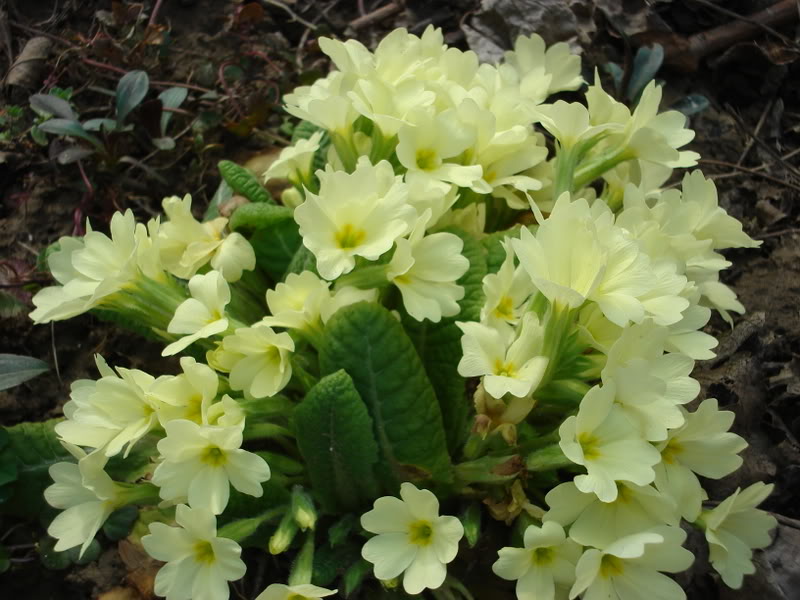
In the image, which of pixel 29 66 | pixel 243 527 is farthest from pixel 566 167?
pixel 29 66

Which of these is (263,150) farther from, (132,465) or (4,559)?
(4,559)

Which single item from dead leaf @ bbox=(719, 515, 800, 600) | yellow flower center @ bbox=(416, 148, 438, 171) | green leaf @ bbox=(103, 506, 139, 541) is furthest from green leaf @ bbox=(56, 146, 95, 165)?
dead leaf @ bbox=(719, 515, 800, 600)

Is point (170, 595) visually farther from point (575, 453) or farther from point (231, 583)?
point (575, 453)

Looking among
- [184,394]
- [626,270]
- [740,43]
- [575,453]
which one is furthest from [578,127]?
[740,43]

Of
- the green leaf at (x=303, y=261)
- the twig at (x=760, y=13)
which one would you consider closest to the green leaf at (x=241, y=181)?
the green leaf at (x=303, y=261)

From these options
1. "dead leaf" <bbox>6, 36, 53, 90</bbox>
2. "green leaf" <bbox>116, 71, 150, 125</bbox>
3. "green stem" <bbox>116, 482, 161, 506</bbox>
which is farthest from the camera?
"dead leaf" <bbox>6, 36, 53, 90</bbox>

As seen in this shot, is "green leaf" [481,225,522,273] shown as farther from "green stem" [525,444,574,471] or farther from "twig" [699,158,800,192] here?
"twig" [699,158,800,192]

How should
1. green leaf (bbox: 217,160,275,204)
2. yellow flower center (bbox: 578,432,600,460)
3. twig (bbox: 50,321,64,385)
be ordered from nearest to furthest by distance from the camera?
yellow flower center (bbox: 578,432,600,460) → green leaf (bbox: 217,160,275,204) → twig (bbox: 50,321,64,385)

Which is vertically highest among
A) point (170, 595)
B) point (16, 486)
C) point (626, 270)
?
point (626, 270)
